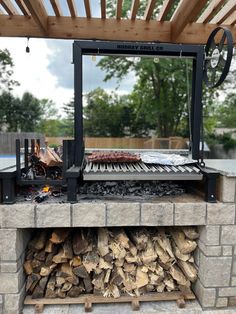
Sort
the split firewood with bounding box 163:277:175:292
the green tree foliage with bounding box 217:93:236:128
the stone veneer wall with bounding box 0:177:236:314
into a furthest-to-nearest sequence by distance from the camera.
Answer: the green tree foliage with bounding box 217:93:236:128 → the split firewood with bounding box 163:277:175:292 → the stone veneer wall with bounding box 0:177:236:314

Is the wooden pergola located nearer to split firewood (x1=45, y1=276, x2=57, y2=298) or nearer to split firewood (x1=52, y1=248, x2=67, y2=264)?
split firewood (x1=52, y1=248, x2=67, y2=264)

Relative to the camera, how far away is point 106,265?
5.61 ft

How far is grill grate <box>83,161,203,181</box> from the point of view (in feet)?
5.41

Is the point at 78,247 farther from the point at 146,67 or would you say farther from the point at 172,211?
the point at 146,67

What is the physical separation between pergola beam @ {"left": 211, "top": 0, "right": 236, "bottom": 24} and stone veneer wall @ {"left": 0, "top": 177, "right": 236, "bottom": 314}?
165cm

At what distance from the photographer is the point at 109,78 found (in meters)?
9.96

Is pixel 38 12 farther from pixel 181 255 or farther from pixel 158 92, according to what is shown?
pixel 158 92

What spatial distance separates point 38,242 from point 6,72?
1131 cm

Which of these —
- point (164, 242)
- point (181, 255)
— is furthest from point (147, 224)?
point (181, 255)

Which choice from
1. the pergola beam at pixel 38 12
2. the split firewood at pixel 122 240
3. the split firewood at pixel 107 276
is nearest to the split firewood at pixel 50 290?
the split firewood at pixel 107 276

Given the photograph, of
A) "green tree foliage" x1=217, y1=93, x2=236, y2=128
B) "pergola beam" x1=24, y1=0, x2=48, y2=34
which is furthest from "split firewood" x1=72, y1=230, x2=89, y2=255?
"green tree foliage" x1=217, y1=93, x2=236, y2=128

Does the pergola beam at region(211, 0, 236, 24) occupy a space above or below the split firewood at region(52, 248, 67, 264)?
above

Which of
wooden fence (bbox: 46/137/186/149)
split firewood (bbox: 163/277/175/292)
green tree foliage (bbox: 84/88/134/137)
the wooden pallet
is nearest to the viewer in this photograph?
the wooden pallet

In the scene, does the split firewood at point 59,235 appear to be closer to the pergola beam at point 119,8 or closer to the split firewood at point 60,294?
the split firewood at point 60,294
